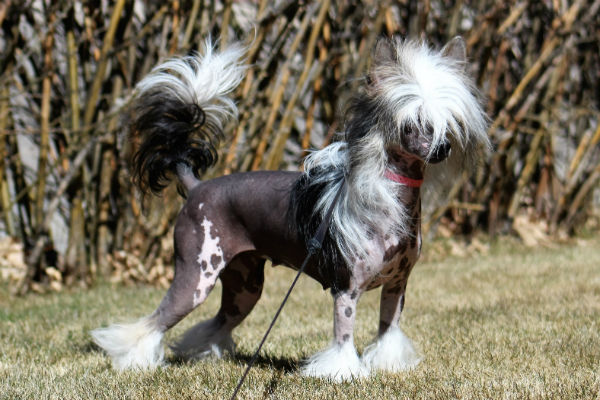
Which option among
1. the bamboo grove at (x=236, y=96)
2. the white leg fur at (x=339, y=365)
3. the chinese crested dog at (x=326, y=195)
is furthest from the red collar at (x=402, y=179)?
the bamboo grove at (x=236, y=96)

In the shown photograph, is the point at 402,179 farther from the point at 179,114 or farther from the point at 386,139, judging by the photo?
the point at 179,114

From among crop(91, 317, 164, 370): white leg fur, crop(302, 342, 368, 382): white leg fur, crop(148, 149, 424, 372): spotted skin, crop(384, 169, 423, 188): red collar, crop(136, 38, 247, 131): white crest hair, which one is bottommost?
crop(91, 317, 164, 370): white leg fur

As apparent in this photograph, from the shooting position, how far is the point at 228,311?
13.2ft

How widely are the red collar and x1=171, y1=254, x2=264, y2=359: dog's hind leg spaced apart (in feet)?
3.28

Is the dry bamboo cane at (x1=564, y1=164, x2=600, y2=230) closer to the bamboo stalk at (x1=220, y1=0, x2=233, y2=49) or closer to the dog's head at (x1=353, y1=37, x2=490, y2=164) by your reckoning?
the bamboo stalk at (x1=220, y1=0, x2=233, y2=49)

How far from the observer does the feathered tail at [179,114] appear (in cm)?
389

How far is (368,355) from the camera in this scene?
3637 millimetres

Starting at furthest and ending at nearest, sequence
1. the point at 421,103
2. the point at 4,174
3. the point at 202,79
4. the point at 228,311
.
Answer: the point at 4,174 → the point at 228,311 → the point at 202,79 → the point at 421,103

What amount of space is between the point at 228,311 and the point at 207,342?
0.62 feet

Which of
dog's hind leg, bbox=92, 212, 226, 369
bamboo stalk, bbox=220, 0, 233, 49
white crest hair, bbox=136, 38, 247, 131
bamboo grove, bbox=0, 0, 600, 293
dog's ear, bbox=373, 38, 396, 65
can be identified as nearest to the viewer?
dog's ear, bbox=373, 38, 396, 65

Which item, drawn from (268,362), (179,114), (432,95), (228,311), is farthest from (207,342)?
(432,95)

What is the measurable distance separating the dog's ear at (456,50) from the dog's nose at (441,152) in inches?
16.2

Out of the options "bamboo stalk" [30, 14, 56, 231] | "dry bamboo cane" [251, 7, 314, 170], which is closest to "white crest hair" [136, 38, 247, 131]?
"bamboo stalk" [30, 14, 56, 231]

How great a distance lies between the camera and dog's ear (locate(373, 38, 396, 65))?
10.3 feet
